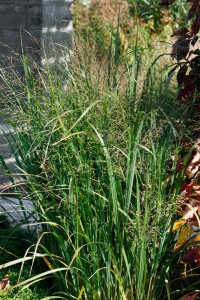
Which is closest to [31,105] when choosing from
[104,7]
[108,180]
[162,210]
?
[108,180]

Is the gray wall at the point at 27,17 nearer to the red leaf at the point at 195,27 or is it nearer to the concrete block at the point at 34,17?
the concrete block at the point at 34,17

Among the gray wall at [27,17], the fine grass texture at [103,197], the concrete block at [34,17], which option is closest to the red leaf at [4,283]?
the fine grass texture at [103,197]

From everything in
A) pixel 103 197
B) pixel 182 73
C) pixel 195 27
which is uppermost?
pixel 195 27

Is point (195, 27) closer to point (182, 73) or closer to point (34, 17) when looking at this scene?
point (182, 73)

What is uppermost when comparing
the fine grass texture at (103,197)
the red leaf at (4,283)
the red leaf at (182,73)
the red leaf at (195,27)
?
the red leaf at (195,27)

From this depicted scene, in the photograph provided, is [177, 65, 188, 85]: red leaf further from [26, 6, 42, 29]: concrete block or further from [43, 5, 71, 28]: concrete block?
[26, 6, 42, 29]: concrete block

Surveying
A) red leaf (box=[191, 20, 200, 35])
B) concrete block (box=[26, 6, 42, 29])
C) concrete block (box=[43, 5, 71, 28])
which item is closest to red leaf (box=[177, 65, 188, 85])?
red leaf (box=[191, 20, 200, 35])

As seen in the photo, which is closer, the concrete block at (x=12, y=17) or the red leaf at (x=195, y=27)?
the red leaf at (x=195, y=27)

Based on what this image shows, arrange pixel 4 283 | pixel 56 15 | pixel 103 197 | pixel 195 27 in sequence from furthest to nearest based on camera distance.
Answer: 1. pixel 56 15
2. pixel 195 27
3. pixel 4 283
4. pixel 103 197

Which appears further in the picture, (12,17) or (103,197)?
(12,17)

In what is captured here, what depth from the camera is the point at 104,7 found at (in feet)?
34.1

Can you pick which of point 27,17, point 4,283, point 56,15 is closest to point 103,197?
point 4,283

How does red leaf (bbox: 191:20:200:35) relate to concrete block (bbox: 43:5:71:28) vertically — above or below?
above

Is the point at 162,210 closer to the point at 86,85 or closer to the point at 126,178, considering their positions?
the point at 126,178
